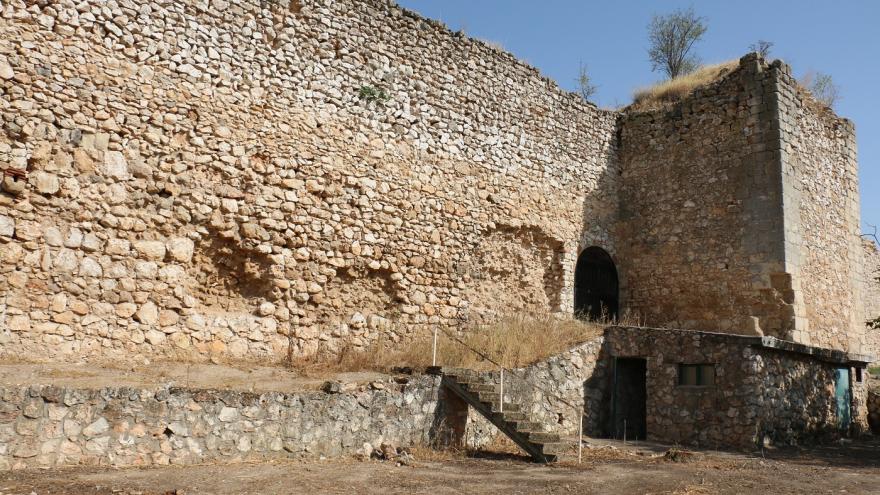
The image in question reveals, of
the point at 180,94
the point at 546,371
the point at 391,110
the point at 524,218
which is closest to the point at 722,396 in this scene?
the point at 546,371

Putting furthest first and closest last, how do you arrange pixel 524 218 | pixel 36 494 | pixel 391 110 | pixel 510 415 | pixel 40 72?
pixel 524 218 → pixel 391 110 → pixel 510 415 → pixel 40 72 → pixel 36 494

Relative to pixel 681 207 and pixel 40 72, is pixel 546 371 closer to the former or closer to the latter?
pixel 681 207

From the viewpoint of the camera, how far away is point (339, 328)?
10836mm

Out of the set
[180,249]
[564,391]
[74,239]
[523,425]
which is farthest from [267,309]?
[564,391]

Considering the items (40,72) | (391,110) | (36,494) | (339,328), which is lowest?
(36,494)

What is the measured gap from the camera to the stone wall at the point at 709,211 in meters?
13.6

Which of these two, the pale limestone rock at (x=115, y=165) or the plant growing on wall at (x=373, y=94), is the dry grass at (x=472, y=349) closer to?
the pale limestone rock at (x=115, y=165)

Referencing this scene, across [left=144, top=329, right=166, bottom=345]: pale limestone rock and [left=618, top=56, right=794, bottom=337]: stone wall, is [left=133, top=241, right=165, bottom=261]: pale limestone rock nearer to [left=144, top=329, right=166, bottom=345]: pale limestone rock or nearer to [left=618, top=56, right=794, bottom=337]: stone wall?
[left=144, top=329, right=166, bottom=345]: pale limestone rock

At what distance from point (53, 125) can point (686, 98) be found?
1180cm

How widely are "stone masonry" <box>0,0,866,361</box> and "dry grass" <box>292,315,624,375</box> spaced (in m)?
0.29

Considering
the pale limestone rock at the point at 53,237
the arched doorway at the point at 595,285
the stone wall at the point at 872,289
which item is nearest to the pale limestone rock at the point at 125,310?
the pale limestone rock at the point at 53,237

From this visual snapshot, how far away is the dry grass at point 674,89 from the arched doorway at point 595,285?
3528 mm

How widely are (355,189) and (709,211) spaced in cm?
731

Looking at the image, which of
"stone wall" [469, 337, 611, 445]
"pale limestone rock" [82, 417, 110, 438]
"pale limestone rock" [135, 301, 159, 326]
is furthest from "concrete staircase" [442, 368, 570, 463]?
"pale limestone rock" [82, 417, 110, 438]
